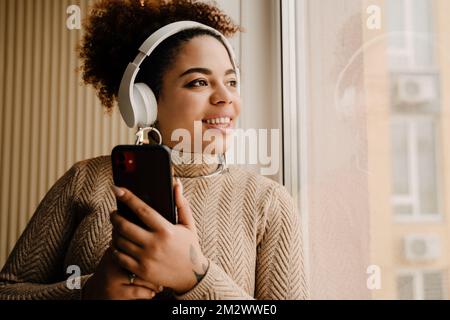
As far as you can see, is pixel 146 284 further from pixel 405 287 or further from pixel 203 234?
pixel 405 287

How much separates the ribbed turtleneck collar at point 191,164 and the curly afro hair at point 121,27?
242 mm

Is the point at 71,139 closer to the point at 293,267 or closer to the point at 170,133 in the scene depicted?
the point at 170,133

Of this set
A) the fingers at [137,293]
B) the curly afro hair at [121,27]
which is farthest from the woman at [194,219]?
the curly afro hair at [121,27]

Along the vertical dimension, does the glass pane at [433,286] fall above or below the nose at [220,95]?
below

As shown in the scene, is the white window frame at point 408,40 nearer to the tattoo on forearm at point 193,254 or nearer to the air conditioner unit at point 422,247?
the air conditioner unit at point 422,247

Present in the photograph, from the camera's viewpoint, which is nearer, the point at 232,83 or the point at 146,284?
the point at 146,284

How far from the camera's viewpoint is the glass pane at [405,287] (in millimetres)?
554

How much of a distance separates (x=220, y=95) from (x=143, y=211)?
0.82ft

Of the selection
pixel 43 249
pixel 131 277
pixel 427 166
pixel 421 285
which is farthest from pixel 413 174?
pixel 43 249

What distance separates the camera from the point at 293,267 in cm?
57

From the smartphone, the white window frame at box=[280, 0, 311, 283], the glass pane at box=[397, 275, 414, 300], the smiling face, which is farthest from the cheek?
the glass pane at box=[397, 275, 414, 300]

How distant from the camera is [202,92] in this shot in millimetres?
636

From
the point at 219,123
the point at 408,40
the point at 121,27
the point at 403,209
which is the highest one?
the point at 121,27

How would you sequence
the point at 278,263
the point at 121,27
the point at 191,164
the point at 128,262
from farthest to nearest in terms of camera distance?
the point at 121,27 → the point at 191,164 → the point at 278,263 → the point at 128,262
